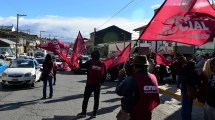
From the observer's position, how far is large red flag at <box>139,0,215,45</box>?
575 cm

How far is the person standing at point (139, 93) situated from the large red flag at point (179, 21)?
713 mm

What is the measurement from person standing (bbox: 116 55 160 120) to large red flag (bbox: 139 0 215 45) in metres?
0.71

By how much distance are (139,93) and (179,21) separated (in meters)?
1.45

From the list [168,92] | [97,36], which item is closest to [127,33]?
[97,36]

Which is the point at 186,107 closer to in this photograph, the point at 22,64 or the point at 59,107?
the point at 59,107

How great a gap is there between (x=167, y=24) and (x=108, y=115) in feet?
15.4

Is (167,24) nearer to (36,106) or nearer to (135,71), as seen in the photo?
(135,71)

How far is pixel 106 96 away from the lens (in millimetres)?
14141

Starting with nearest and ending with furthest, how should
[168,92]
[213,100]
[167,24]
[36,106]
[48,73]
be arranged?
[213,100] < [167,24] < [36,106] < [48,73] < [168,92]

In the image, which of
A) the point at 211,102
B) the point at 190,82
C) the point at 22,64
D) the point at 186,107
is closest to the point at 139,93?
the point at 211,102

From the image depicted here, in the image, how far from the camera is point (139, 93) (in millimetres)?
5191

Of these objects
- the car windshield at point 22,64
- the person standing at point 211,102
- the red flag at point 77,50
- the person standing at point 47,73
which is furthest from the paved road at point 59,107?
the person standing at point 211,102

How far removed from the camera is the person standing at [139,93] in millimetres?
5180

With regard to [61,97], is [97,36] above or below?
above
